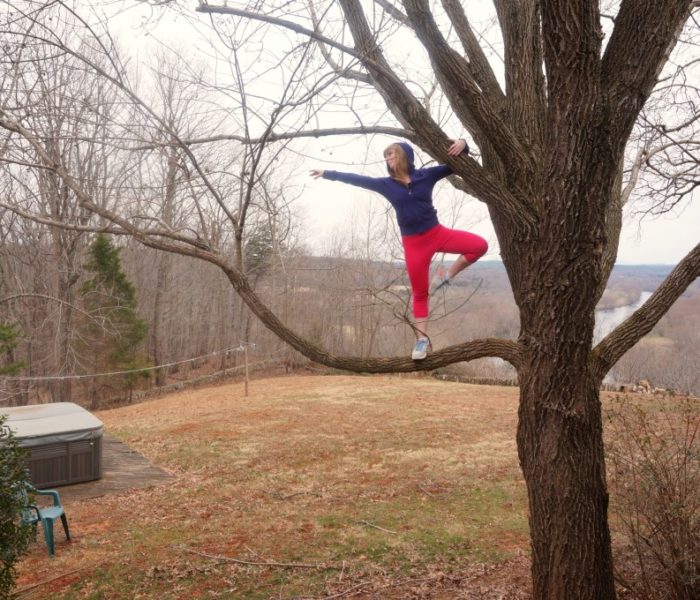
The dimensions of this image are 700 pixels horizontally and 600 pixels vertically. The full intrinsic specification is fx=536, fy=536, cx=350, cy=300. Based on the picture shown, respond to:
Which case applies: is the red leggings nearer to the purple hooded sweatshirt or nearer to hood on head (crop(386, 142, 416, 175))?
the purple hooded sweatshirt

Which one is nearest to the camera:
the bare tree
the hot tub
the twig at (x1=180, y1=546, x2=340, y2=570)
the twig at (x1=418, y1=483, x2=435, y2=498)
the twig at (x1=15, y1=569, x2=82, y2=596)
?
the bare tree

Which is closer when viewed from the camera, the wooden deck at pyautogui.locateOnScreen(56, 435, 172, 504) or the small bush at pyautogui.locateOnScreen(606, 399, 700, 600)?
the small bush at pyautogui.locateOnScreen(606, 399, 700, 600)

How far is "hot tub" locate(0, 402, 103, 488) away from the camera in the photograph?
7664mm

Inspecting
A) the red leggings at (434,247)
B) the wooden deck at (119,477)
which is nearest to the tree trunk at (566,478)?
the red leggings at (434,247)

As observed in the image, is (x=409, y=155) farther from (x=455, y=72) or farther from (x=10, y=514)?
(x=10, y=514)

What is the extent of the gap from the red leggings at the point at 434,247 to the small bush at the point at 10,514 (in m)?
3.11

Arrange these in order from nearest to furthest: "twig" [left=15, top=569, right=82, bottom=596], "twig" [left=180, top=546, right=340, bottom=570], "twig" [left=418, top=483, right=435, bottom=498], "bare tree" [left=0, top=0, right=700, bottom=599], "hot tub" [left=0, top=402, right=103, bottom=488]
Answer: "bare tree" [left=0, top=0, right=700, bottom=599] < "twig" [left=15, top=569, right=82, bottom=596] < "twig" [left=180, top=546, right=340, bottom=570] < "twig" [left=418, top=483, right=435, bottom=498] < "hot tub" [left=0, top=402, right=103, bottom=488]

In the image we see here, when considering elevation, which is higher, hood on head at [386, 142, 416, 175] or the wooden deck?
hood on head at [386, 142, 416, 175]

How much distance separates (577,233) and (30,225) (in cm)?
1745

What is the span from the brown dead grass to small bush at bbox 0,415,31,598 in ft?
4.28

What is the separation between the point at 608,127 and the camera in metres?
2.50

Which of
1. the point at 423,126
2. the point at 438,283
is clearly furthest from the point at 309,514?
the point at 423,126

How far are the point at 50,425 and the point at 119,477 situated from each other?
130 centimetres

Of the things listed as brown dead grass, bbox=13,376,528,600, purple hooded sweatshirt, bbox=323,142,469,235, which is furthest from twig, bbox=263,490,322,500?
purple hooded sweatshirt, bbox=323,142,469,235
